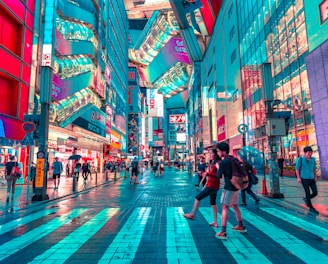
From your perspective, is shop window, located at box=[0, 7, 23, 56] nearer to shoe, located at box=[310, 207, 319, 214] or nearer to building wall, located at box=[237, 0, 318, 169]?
shoe, located at box=[310, 207, 319, 214]

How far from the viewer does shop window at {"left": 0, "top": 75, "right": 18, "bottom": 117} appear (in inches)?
688

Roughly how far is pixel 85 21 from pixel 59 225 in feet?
109

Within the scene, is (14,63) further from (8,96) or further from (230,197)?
(230,197)

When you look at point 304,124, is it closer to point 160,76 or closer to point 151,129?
point 160,76

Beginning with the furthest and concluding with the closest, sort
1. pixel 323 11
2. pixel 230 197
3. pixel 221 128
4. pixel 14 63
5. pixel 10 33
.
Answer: pixel 221 128, pixel 10 33, pixel 14 63, pixel 323 11, pixel 230 197

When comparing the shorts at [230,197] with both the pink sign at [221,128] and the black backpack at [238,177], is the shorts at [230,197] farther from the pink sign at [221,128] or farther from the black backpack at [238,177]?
the pink sign at [221,128]

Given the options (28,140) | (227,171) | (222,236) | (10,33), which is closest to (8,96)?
(10,33)

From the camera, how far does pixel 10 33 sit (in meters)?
18.2

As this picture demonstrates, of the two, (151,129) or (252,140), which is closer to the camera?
(252,140)

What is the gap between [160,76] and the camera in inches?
4104

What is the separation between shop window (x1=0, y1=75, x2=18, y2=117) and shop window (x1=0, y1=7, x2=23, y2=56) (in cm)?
239

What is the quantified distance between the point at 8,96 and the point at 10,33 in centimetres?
465

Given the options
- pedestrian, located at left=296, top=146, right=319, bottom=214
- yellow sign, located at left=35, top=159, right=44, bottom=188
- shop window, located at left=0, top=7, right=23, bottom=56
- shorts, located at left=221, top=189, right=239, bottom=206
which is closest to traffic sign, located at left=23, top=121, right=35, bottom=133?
yellow sign, located at left=35, top=159, right=44, bottom=188

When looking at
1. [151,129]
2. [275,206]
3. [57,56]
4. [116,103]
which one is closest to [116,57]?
[116,103]
